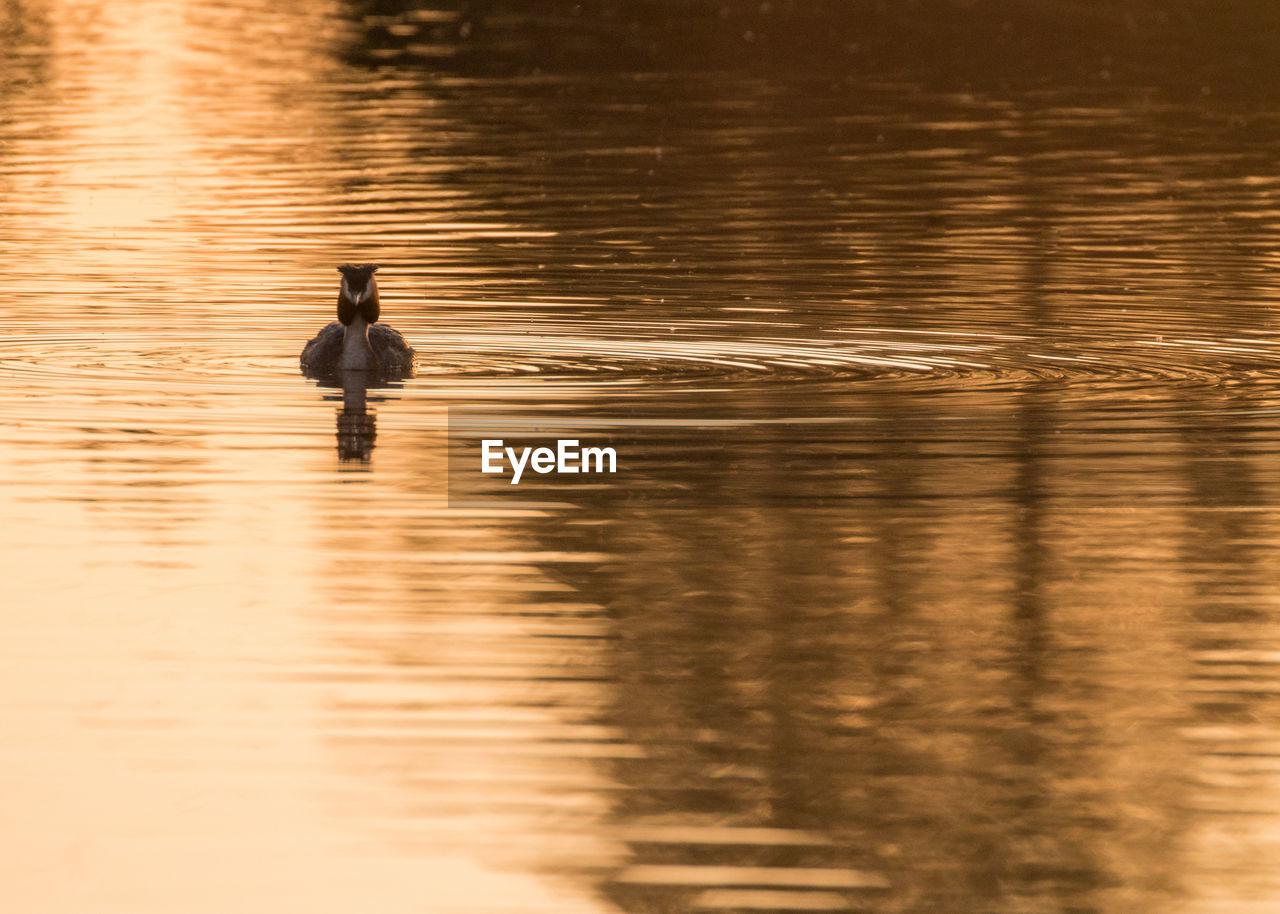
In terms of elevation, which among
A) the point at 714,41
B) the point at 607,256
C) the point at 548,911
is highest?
the point at 714,41

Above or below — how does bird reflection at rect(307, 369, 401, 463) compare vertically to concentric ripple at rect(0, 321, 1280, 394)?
below

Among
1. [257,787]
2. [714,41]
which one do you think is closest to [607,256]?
[257,787]

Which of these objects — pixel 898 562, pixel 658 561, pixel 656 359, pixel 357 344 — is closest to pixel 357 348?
pixel 357 344

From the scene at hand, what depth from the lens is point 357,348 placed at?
2120cm

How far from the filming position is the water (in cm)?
1038

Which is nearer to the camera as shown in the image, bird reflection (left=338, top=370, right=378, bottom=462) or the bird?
bird reflection (left=338, top=370, right=378, bottom=462)

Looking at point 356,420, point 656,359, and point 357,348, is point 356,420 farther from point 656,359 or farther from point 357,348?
point 656,359

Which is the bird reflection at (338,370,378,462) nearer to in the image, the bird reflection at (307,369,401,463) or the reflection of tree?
the bird reflection at (307,369,401,463)

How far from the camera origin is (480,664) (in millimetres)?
12680

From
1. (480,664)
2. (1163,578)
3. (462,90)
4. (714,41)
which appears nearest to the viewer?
(480,664)

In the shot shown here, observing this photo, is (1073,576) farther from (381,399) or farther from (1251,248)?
(1251,248)

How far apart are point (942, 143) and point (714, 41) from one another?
2920 cm

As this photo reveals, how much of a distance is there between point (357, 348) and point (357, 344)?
0.04 meters

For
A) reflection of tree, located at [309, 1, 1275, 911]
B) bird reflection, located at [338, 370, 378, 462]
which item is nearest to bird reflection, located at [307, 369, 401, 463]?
bird reflection, located at [338, 370, 378, 462]
